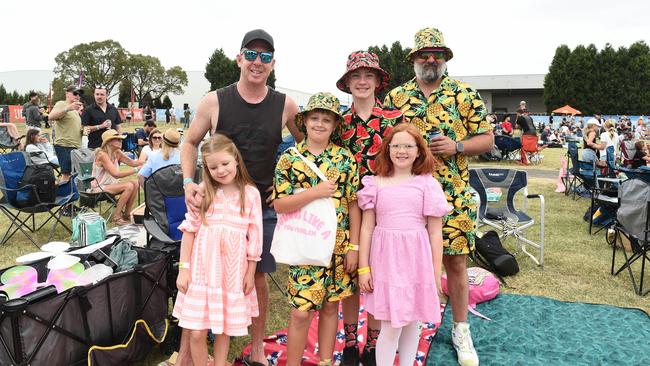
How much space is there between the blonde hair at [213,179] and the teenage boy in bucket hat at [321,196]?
0.69ft

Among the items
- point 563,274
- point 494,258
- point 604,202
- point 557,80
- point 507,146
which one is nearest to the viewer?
point 494,258

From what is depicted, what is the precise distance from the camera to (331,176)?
7.47ft

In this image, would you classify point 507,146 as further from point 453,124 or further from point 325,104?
point 325,104

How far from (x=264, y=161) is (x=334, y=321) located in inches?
40.1

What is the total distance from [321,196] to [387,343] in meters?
0.92

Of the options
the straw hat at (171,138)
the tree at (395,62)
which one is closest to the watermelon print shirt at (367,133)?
the straw hat at (171,138)

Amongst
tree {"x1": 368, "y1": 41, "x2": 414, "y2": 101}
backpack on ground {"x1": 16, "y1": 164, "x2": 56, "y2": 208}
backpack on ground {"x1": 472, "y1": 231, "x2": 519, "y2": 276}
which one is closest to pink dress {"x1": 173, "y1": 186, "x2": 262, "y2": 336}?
backpack on ground {"x1": 472, "y1": 231, "x2": 519, "y2": 276}

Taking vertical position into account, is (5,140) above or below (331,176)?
above

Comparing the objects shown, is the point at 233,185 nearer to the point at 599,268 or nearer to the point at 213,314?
the point at 213,314

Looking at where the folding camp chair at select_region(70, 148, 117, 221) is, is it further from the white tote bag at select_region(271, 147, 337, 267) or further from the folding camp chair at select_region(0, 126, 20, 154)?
the folding camp chair at select_region(0, 126, 20, 154)

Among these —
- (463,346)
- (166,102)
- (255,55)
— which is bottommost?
(463,346)

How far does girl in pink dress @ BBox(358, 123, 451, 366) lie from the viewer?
7.57ft

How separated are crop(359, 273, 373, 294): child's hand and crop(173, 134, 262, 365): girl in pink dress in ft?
1.93

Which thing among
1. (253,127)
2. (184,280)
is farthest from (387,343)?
(253,127)
